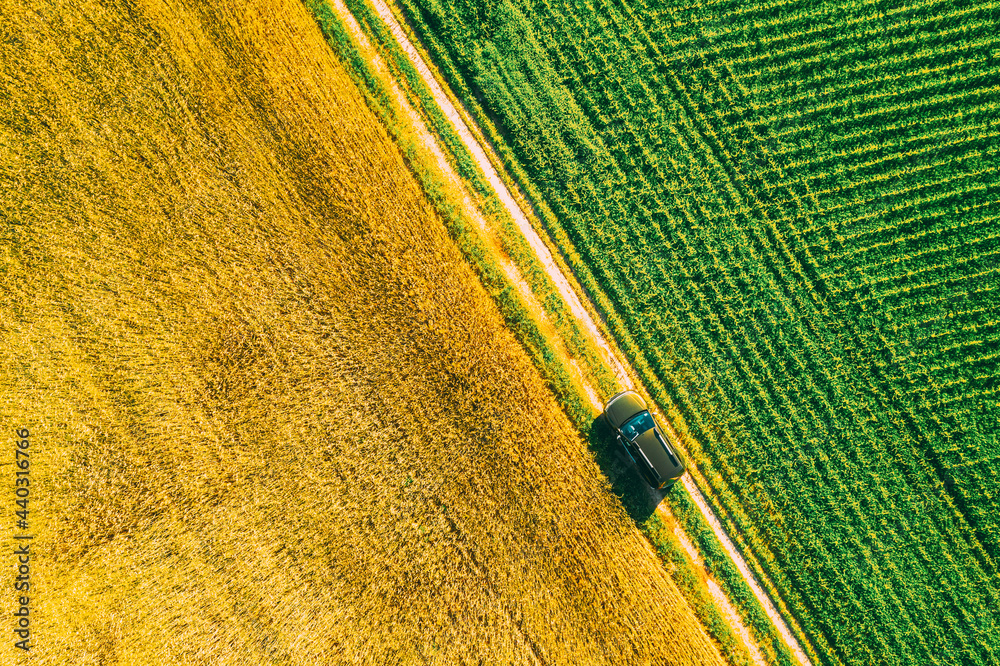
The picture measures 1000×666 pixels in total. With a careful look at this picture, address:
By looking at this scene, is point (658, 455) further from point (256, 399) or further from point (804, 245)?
point (256, 399)

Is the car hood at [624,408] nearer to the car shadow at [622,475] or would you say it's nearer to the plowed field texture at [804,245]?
the car shadow at [622,475]

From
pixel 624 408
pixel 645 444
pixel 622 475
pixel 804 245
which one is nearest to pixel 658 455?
pixel 645 444

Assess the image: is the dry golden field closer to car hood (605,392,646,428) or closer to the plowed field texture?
car hood (605,392,646,428)

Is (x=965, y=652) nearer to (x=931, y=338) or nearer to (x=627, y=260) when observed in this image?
(x=931, y=338)

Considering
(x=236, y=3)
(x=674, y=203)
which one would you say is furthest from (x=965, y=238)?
(x=236, y=3)

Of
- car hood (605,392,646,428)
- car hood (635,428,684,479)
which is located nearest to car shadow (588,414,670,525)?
car hood (605,392,646,428)

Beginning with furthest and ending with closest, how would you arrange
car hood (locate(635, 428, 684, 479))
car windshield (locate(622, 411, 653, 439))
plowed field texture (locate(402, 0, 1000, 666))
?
plowed field texture (locate(402, 0, 1000, 666)), car windshield (locate(622, 411, 653, 439)), car hood (locate(635, 428, 684, 479))
